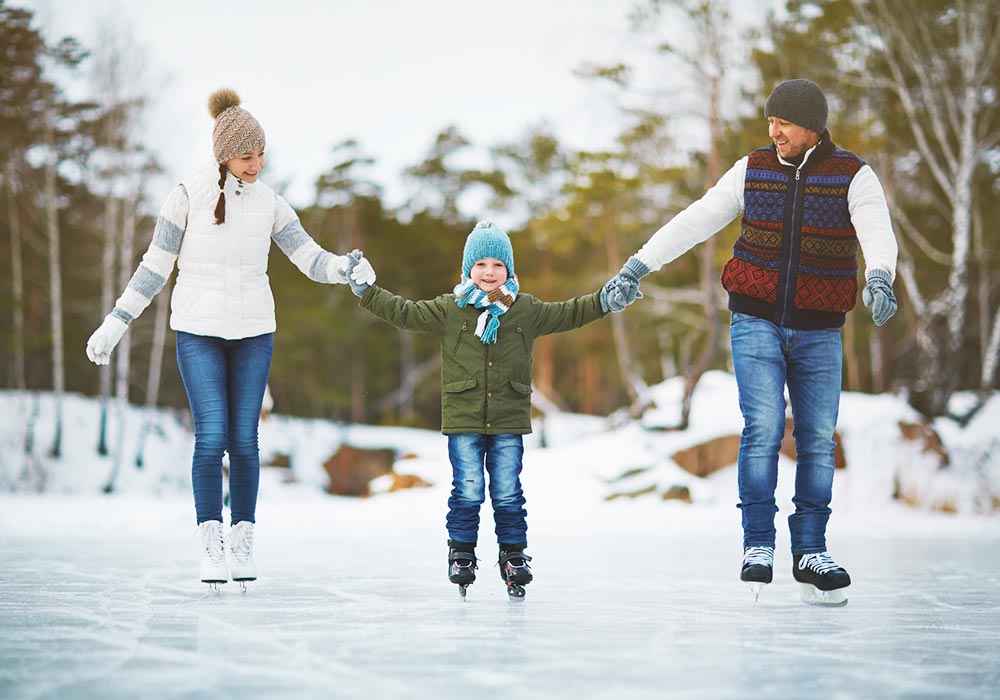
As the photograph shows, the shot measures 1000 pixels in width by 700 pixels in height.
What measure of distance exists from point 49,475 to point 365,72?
10.1m

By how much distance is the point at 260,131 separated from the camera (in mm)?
3564

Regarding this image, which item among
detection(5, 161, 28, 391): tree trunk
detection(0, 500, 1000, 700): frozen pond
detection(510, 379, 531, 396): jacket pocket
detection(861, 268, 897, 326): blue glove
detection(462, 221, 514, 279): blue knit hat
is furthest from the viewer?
detection(5, 161, 28, 391): tree trunk

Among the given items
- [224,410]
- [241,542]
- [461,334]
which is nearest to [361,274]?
[461,334]

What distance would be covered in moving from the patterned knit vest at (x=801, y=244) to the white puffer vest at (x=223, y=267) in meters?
1.54

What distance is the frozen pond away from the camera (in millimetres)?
1950

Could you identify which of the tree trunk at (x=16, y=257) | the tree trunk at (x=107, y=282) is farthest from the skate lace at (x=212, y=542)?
the tree trunk at (x=16, y=257)

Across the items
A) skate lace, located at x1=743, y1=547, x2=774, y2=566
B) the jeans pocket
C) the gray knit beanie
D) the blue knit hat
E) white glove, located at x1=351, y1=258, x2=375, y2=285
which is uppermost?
the gray knit beanie

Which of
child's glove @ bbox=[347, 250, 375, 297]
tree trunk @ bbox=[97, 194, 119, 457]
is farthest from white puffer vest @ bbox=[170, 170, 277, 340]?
tree trunk @ bbox=[97, 194, 119, 457]

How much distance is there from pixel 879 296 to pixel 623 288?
2.43 feet

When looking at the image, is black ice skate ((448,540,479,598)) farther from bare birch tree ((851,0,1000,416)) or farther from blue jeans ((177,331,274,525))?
bare birch tree ((851,0,1000,416))

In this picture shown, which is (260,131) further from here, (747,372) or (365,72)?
(365,72)

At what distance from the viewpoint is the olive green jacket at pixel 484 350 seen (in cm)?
328

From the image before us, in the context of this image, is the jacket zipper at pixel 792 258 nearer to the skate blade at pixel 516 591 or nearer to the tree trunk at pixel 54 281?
the skate blade at pixel 516 591

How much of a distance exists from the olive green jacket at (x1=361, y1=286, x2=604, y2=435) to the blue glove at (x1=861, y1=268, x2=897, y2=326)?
0.78 meters
